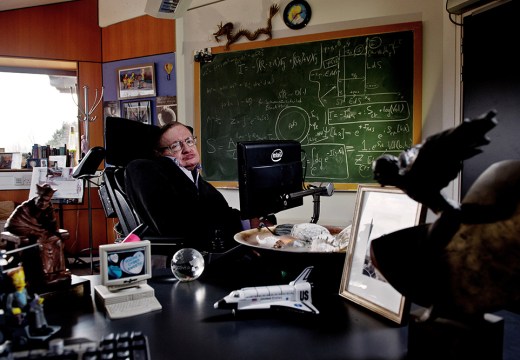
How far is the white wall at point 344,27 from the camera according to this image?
10.2 ft

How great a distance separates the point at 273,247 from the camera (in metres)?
1.14

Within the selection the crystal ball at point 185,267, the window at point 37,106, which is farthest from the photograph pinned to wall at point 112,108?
the crystal ball at point 185,267

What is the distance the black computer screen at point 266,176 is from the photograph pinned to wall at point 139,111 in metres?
3.26

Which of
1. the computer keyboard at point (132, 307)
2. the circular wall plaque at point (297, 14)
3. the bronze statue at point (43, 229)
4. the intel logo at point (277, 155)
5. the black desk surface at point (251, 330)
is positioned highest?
the circular wall plaque at point (297, 14)

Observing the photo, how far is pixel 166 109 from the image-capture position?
447 cm

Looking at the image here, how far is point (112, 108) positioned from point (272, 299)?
4413 mm

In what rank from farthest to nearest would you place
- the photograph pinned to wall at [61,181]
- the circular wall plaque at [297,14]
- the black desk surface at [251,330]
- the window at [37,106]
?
the window at [37,106]
the photograph pinned to wall at [61,181]
the circular wall plaque at [297,14]
the black desk surface at [251,330]

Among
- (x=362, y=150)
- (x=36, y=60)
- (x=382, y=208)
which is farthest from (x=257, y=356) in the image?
(x=36, y=60)

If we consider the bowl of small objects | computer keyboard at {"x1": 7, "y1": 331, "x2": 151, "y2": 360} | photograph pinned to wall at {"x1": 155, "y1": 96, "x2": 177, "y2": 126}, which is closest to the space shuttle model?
the bowl of small objects

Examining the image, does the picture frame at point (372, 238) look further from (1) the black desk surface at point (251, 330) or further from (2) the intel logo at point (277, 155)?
(2) the intel logo at point (277, 155)

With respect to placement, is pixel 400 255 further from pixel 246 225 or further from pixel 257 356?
pixel 246 225

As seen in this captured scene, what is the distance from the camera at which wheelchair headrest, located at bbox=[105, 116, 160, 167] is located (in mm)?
2363

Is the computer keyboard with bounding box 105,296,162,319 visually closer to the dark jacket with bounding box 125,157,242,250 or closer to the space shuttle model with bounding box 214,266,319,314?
the space shuttle model with bounding box 214,266,319,314

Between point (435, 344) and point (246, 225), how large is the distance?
6.08 ft
